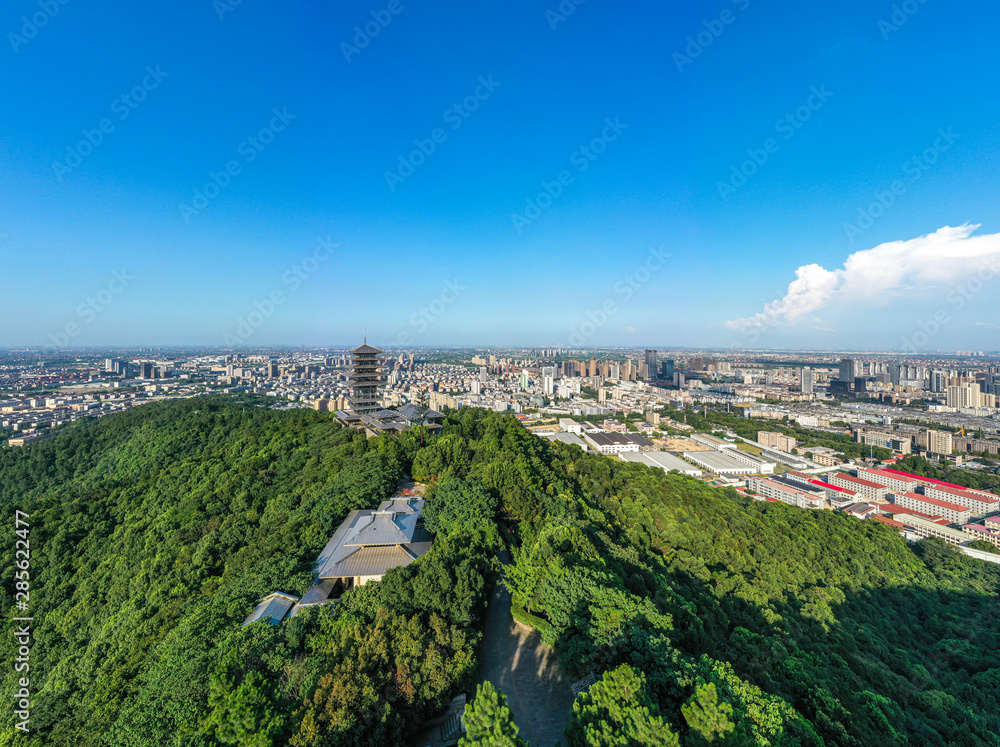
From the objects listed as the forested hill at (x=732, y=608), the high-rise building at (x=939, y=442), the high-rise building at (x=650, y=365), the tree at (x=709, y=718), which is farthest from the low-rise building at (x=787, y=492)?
the high-rise building at (x=650, y=365)

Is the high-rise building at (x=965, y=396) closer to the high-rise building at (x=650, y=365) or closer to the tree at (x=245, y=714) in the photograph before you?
the high-rise building at (x=650, y=365)

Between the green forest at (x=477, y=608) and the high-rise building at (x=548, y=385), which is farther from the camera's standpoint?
the high-rise building at (x=548, y=385)

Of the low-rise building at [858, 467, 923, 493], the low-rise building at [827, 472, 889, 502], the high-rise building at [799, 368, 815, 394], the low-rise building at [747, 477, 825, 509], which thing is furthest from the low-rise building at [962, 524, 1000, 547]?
the high-rise building at [799, 368, 815, 394]

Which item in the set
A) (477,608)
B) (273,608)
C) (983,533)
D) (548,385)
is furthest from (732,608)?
(548,385)

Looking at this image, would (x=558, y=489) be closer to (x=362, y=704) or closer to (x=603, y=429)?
(x=362, y=704)

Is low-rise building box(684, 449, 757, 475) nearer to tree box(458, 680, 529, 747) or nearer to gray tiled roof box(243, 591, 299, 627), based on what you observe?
gray tiled roof box(243, 591, 299, 627)

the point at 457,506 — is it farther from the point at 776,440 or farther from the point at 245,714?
the point at 776,440
